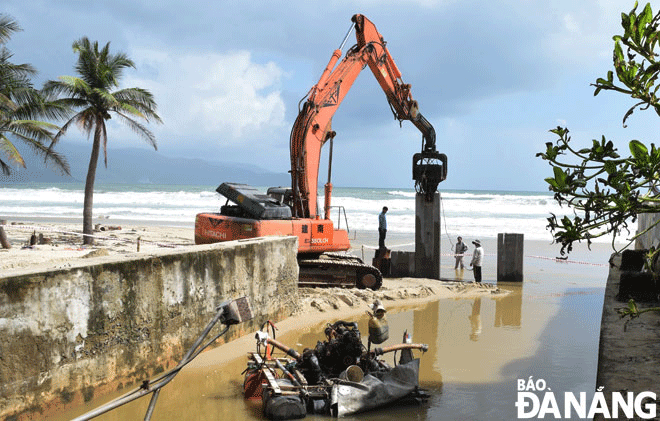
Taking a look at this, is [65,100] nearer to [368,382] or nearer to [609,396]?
[368,382]

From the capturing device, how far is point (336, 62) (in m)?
14.0

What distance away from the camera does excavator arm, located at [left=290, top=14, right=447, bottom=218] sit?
520 inches

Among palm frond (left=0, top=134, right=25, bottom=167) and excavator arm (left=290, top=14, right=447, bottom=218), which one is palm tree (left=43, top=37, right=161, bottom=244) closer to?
palm frond (left=0, top=134, right=25, bottom=167)

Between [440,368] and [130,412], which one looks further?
[440,368]

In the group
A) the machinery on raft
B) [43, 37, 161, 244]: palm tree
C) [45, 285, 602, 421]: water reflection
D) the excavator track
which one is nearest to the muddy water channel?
[45, 285, 602, 421]: water reflection

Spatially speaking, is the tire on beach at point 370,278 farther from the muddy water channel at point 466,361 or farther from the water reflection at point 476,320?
the water reflection at point 476,320

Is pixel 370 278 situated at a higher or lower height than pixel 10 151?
lower

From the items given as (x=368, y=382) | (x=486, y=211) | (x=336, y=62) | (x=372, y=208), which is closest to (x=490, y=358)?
(x=368, y=382)

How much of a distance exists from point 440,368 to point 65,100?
1663cm

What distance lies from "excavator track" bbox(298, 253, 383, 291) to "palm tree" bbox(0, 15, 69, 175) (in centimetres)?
1091

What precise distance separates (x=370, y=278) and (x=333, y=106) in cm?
383

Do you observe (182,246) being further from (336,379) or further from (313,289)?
(336,379)

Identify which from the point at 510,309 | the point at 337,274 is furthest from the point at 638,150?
the point at 337,274

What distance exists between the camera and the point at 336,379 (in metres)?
6.31
